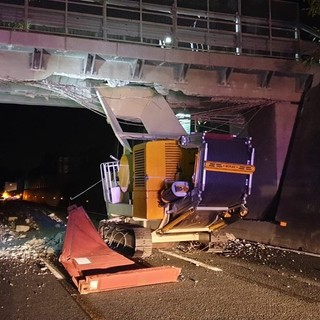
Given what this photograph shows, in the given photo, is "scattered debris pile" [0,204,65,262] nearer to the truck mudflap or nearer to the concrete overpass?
the truck mudflap

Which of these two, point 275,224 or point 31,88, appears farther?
point 31,88

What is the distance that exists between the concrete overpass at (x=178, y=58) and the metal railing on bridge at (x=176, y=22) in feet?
0.10

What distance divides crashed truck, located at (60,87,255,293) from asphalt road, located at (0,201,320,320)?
0.39 metres

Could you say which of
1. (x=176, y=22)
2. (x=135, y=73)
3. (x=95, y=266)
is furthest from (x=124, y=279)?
(x=176, y=22)

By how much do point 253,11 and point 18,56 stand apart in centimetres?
785

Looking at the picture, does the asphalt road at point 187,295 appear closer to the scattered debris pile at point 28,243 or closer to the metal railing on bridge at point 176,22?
the scattered debris pile at point 28,243

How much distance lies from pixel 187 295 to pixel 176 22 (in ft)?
28.7

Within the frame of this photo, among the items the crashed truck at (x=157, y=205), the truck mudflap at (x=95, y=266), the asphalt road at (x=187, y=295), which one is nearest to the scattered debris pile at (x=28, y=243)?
the asphalt road at (x=187, y=295)

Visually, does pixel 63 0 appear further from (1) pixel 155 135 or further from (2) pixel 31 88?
(1) pixel 155 135

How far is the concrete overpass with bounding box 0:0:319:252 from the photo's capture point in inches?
461

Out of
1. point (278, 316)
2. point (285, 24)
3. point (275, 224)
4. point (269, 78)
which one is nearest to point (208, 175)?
→ point (278, 316)

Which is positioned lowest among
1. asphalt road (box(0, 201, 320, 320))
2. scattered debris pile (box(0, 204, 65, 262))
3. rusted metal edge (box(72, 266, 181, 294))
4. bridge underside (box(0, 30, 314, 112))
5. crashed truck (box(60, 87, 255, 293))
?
scattered debris pile (box(0, 204, 65, 262))

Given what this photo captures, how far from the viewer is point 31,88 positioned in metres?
13.7

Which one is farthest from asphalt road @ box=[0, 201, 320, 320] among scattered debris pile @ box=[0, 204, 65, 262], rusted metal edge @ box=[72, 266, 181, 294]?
scattered debris pile @ box=[0, 204, 65, 262]
